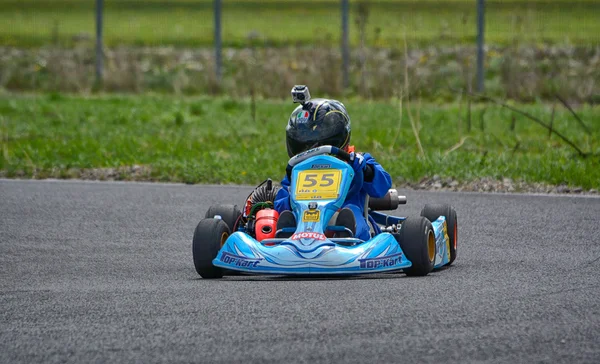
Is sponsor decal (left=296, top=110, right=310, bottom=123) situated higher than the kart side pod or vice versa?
sponsor decal (left=296, top=110, right=310, bottom=123)

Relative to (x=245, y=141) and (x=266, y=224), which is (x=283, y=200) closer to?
(x=266, y=224)

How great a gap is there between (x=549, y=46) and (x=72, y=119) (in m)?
7.96

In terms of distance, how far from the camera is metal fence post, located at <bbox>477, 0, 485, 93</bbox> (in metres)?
15.5

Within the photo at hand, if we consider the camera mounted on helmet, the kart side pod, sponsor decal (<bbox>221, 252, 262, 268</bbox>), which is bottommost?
sponsor decal (<bbox>221, 252, 262, 268</bbox>)

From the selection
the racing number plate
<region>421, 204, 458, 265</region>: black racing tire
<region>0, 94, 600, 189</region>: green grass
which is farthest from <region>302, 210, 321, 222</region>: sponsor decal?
<region>0, 94, 600, 189</region>: green grass

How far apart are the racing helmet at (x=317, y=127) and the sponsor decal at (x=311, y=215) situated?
0.61 m

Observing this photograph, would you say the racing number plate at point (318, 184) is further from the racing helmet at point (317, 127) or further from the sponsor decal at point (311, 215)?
the racing helmet at point (317, 127)

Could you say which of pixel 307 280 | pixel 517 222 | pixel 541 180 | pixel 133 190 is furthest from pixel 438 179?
pixel 307 280

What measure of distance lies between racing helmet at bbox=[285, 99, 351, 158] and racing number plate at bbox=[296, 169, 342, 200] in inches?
11.3

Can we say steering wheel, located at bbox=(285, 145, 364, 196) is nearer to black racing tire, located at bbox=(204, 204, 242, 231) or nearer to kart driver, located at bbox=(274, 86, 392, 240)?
kart driver, located at bbox=(274, 86, 392, 240)

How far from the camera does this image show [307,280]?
6012mm

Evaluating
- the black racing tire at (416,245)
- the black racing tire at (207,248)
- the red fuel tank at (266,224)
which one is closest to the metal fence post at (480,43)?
the red fuel tank at (266,224)

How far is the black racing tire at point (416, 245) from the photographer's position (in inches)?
240

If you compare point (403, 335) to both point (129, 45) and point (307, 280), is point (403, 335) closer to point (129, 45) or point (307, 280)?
point (307, 280)
